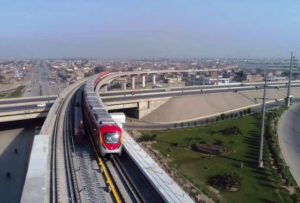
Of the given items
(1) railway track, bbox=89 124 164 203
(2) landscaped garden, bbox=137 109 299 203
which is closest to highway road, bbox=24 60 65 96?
(2) landscaped garden, bbox=137 109 299 203

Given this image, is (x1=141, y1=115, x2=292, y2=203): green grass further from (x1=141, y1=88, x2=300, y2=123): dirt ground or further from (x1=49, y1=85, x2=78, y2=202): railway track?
(x1=141, y1=88, x2=300, y2=123): dirt ground

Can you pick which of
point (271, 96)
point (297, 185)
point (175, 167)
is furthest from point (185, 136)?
point (271, 96)

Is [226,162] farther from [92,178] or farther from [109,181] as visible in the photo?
[92,178]

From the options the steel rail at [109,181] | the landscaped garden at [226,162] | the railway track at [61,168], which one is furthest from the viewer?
the landscaped garden at [226,162]

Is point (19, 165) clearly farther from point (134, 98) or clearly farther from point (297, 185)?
point (134, 98)

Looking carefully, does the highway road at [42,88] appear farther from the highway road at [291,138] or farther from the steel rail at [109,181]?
the highway road at [291,138]

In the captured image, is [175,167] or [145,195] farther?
[175,167]

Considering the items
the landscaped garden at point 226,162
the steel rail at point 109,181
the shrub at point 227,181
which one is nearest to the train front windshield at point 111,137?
the steel rail at point 109,181
